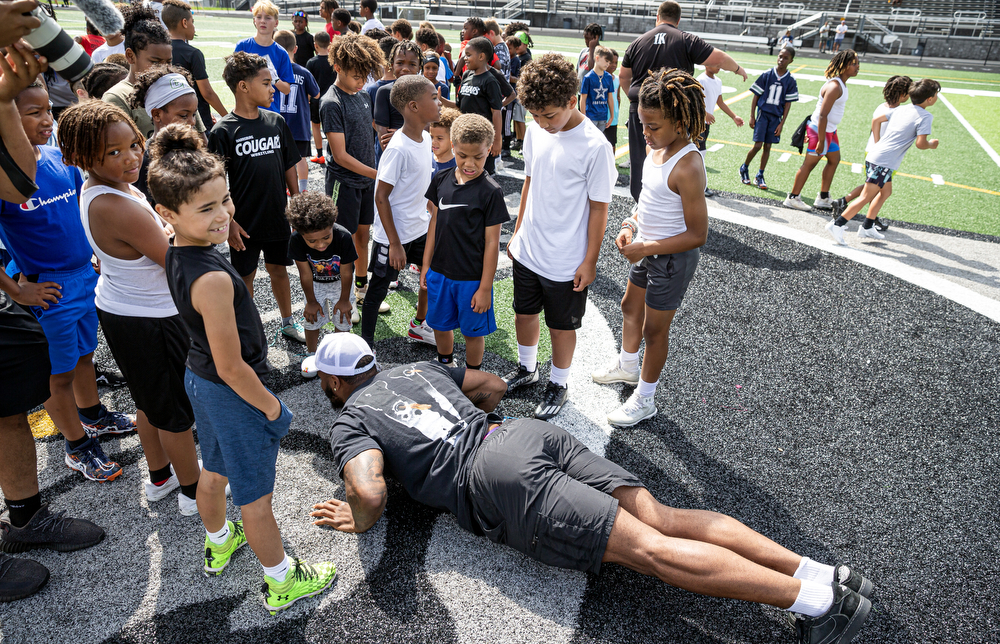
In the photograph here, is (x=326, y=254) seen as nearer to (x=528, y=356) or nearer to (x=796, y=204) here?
(x=528, y=356)

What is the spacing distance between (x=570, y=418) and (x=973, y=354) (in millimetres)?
3626

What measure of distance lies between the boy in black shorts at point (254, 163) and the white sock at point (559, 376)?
88.5 inches

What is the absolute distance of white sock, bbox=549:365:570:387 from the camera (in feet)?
13.6

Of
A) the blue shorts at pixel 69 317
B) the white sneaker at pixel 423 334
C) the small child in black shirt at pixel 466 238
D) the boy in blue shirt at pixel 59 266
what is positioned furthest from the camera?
the white sneaker at pixel 423 334

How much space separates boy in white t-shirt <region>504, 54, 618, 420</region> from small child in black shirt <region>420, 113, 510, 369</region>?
0.84ft

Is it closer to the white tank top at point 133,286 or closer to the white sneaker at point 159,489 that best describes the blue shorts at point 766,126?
the white tank top at point 133,286

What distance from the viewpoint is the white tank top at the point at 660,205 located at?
11.7 ft

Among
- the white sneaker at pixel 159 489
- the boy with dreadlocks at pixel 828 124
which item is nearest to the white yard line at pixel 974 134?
the boy with dreadlocks at pixel 828 124

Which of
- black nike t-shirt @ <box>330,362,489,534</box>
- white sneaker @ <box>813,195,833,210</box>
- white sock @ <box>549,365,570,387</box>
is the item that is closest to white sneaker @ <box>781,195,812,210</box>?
white sneaker @ <box>813,195,833,210</box>

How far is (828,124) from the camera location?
7.86 metres

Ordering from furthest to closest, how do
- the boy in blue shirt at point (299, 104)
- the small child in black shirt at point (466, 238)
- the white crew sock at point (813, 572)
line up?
the boy in blue shirt at point (299, 104) → the small child in black shirt at point (466, 238) → the white crew sock at point (813, 572)

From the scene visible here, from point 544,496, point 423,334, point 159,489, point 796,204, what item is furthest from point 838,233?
point 159,489

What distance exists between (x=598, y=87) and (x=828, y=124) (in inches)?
131

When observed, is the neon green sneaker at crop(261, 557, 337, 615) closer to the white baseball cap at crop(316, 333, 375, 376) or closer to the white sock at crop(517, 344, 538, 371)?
the white baseball cap at crop(316, 333, 375, 376)
